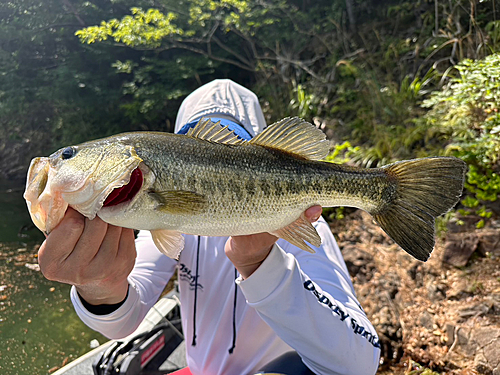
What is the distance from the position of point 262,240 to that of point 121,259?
0.59 m

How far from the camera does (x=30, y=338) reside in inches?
188

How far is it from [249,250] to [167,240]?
1.29ft

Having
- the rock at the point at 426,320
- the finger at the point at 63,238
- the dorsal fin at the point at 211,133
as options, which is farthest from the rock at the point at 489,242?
the finger at the point at 63,238

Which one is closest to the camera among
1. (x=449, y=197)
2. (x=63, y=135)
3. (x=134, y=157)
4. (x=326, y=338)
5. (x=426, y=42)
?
(x=134, y=157)

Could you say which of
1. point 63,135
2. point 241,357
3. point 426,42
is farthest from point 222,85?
point 63,135

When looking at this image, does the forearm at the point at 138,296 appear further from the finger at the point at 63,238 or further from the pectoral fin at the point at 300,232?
the pectoral fin at the point at 300,232

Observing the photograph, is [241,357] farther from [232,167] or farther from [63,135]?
[63,135]

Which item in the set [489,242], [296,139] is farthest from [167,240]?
[489,242]

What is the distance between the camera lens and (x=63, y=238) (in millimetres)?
1265

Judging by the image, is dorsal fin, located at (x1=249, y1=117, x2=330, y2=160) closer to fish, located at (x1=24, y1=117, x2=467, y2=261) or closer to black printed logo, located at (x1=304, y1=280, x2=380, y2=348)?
fish, located at (x1=24, y1=117, x2=467, y2=261)

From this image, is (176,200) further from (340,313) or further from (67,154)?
(340,313)

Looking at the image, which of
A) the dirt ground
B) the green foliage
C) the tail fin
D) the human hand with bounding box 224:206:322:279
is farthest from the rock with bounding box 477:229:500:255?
the human hand with bounding box 224:206:322:279

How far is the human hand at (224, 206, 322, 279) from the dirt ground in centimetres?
230

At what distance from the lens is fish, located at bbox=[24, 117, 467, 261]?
120 centimetres
